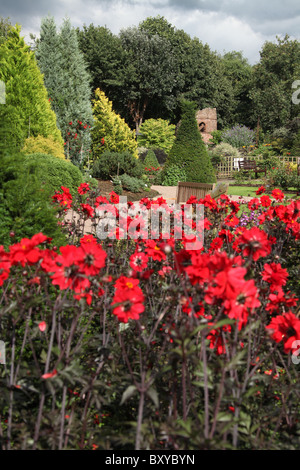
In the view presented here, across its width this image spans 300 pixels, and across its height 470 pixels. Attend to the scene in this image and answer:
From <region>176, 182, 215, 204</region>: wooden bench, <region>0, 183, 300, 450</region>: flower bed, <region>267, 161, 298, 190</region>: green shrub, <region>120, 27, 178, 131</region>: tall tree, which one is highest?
<region>120, 27, 178, 131</region>: tall tree

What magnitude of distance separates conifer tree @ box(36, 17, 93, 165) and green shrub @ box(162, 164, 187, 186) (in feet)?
10.3

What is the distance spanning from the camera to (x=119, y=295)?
1439 mm

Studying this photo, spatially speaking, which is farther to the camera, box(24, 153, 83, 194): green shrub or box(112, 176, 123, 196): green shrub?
box(112, 176, 123, 196): green shrub

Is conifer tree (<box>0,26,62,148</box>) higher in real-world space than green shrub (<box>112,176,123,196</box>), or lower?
higher

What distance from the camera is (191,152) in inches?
512

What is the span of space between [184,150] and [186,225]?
9.90 meters

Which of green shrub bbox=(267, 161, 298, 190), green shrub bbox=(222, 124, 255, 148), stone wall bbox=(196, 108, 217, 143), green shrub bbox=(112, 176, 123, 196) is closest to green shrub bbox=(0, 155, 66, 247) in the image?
green shrub bbox=(112, 176, 123, 196)

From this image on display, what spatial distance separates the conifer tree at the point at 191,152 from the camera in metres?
12.9

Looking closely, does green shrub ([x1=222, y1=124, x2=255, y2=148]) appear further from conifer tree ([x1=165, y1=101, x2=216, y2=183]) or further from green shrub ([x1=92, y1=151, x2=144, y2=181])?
green shrub ([x1=92, y1=151, x2=144, y2=181])

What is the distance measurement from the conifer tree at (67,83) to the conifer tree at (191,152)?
3.48 m

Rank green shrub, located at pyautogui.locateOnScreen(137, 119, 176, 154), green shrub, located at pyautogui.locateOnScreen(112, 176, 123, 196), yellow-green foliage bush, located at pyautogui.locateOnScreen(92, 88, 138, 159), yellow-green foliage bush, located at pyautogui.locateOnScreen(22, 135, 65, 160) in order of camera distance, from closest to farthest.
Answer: yellow-green foliage bush, located at pyautogui.locateOnScreen(22, 135, 65, 160) < green shrub, located at pyautogui.locateOnScreen(112, 176, 123, 196) < yellow-green foliage bush, located at pyautogui.locateOnScreen(92, 88, 138, 159) < green shrub, located at pyautogui.locateOnScreen(137, 119, 176, 154)

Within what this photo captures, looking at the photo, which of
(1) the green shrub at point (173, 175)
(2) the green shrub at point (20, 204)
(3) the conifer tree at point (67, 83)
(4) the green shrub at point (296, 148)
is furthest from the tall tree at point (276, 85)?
(2) the green shrub at point (20, 204)

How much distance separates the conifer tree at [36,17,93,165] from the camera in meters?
12.8

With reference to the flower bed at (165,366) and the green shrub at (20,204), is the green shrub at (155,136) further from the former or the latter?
the flower bed at (165,366)
